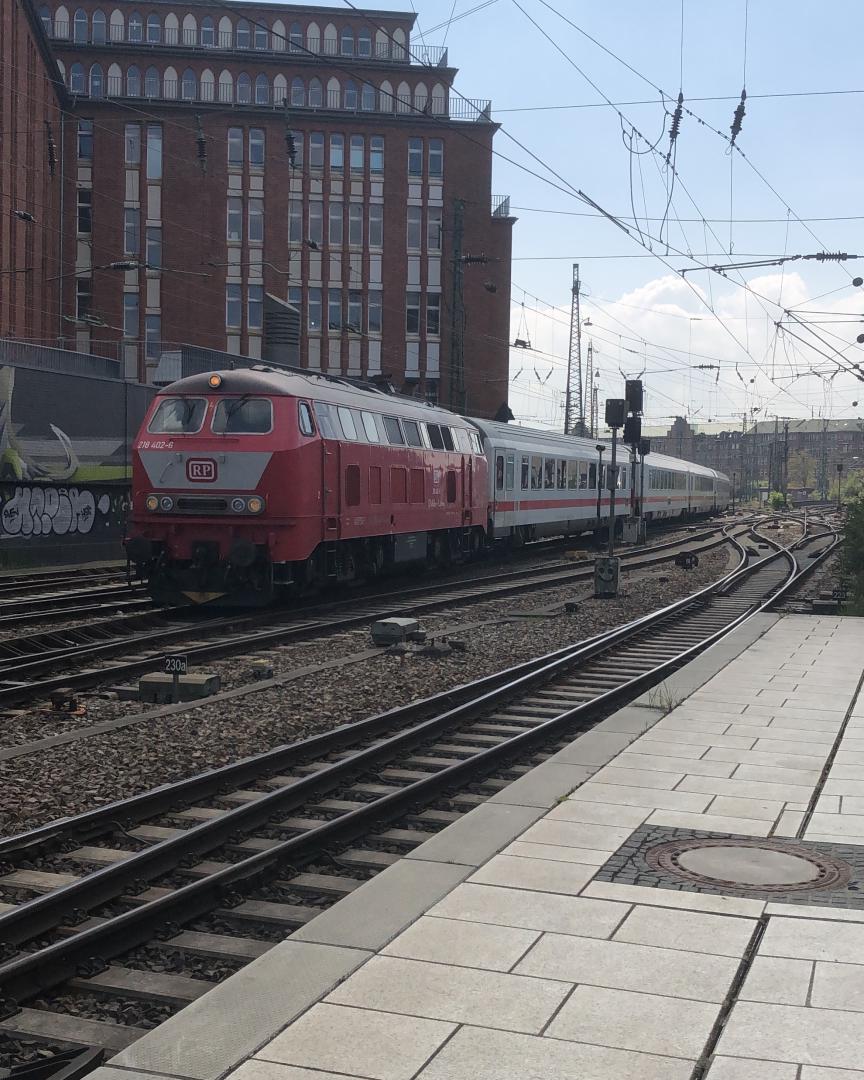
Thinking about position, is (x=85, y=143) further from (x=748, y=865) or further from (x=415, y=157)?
(x=748, y=865)

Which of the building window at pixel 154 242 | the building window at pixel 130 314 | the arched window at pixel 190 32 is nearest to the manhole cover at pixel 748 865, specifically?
the building window at pixel 130 314

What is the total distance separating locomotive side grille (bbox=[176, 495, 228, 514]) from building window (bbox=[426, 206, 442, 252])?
167 feet

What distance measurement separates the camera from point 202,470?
53.3 ft

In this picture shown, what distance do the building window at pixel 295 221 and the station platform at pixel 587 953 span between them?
5889 cm

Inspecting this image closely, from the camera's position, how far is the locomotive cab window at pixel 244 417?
53.2 feet

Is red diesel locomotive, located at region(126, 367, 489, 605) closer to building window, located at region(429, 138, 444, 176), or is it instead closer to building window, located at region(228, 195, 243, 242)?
building window, located at region(228, 195, 243, 242)

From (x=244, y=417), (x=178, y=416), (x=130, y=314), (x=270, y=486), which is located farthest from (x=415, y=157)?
(x=270, y=486)

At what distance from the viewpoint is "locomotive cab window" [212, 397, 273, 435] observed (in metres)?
16.2

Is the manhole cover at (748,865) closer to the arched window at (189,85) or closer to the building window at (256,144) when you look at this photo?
the building window at (256,144)

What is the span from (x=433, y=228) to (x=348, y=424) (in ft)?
161

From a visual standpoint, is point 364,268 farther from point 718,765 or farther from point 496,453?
point 718,765

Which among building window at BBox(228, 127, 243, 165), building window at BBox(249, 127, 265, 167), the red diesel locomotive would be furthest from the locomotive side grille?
building window at BBox(249, 127, 265, 167)

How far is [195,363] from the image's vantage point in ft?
99.7

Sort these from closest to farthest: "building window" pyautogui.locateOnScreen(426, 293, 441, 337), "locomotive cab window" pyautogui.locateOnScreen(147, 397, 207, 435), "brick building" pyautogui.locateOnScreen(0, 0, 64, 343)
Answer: "locomotive cab window" pyautogui.locateOnScreen(147, 397, 207, 435) → "brick building" pyautogui.locateOnScreen(0, 0, 64, 343) → "building window" pyautogui.locateOnScreen(426, 293, 441, 337)
